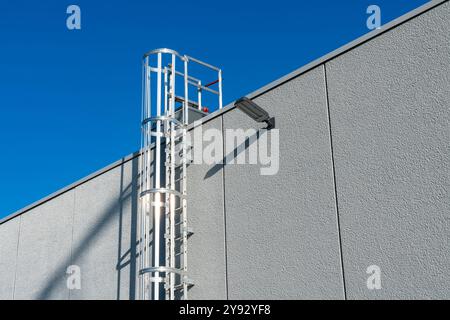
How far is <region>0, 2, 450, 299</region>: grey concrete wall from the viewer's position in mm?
8672

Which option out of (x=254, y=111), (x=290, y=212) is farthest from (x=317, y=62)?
(x=290, y=212)

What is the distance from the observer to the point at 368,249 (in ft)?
29.6

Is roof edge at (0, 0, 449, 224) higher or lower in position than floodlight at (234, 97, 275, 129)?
higher

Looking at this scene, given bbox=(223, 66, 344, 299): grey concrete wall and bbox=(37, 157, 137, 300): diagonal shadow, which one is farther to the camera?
bbox=(37, 157, 137, 300): diagonal shadow

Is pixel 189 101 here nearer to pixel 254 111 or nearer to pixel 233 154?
pixel 233 154

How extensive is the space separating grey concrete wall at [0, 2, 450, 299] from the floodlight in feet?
0.56

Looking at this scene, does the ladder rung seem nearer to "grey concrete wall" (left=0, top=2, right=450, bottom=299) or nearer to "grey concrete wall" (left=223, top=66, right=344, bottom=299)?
"grey concrete wall" (left=0, top=2, right=450, bottom=299)

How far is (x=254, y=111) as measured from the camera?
34.2ft

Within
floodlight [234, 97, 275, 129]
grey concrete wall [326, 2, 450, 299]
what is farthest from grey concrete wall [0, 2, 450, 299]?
floodlight [234, 97, 275, 129]

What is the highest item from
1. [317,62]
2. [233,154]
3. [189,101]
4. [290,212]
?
[189,101]

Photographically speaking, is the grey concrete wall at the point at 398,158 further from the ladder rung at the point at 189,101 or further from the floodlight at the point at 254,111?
the ladder rung at the point at 189,101

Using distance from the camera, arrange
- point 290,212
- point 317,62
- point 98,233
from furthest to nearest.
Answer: point 98,233
point 317,62
point 290,212

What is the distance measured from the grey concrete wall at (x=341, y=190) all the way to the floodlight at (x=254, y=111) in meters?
0.17

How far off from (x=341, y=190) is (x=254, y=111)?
184 centimetres
